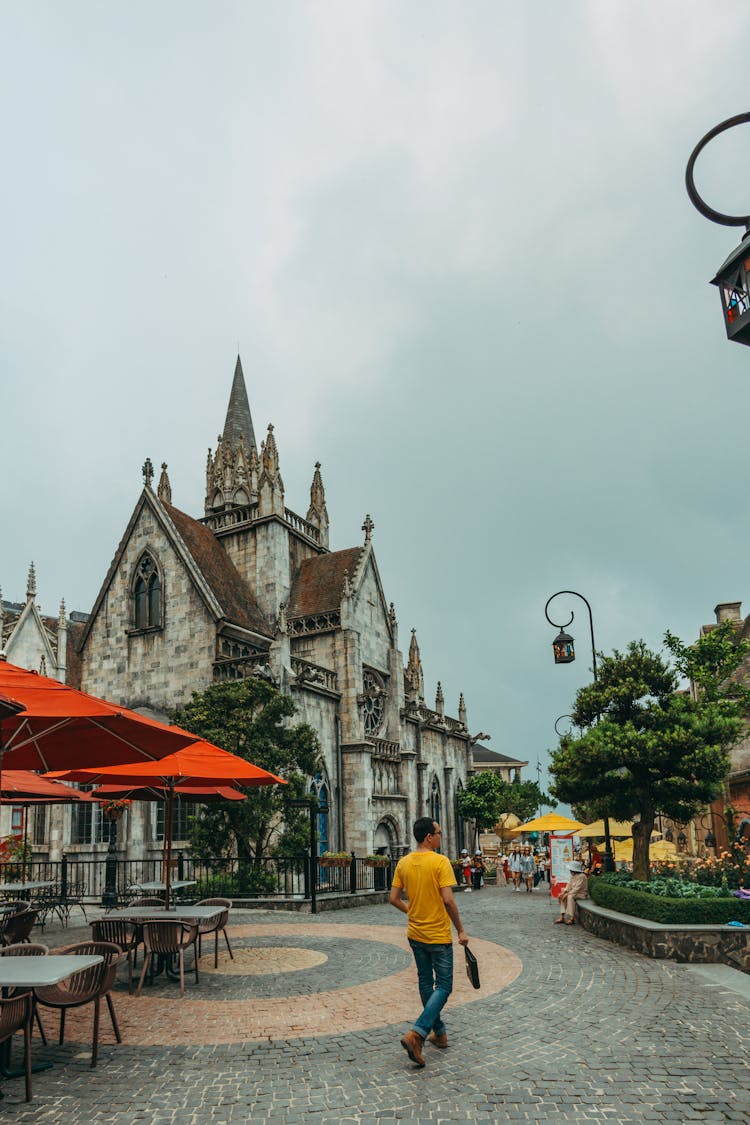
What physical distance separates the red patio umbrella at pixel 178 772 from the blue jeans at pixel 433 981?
468 centimetres

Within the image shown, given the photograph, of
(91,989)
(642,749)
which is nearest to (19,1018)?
(91,989)

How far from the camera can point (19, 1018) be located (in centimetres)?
613

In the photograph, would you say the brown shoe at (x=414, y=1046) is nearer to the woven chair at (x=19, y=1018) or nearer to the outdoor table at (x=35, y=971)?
the outdoor table at (x=35, y=971)

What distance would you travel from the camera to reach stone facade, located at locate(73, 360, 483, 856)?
2905 centimetres

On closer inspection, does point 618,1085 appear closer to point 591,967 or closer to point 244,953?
point 591,967

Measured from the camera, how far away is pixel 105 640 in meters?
31.9

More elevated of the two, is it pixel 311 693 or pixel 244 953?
pixel 311 693

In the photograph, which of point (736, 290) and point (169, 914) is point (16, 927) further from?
point (736, 290)

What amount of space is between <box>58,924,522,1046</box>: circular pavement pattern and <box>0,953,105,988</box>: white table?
1464 millimetres

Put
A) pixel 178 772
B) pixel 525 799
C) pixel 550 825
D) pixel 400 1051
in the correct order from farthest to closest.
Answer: pixel 525 799 → pixel 550 825 → pixel 178 772 → pixel 400 1051

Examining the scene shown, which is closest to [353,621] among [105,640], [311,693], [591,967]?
[311,693]

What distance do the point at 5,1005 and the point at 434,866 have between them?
360cm

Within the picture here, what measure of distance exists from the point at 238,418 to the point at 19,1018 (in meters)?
38.7

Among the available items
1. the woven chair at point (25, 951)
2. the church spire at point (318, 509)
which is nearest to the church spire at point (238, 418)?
the church spire at point (318, 509)
